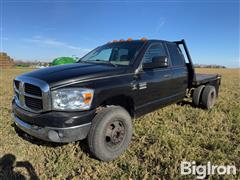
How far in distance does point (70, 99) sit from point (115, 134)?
927 mm

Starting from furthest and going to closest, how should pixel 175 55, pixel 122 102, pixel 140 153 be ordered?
pixel 175 55
pixel 122 102
pixel 140 153

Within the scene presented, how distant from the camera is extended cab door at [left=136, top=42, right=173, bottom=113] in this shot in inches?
126

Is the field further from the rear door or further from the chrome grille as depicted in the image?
the chrome grille

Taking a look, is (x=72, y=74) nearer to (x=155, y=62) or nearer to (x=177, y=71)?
(x=155, y=62)

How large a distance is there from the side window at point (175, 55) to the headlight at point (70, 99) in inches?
104

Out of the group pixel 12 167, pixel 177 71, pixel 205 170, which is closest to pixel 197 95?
pixel 177 71

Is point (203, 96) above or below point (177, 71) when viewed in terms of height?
below

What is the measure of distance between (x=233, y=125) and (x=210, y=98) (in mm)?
1382

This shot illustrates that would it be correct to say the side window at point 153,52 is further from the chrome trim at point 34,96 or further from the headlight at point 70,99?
the chrome trim at point 34,96

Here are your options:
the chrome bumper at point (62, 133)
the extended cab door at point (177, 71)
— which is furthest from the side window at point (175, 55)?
the chrome bumper at point (62, 133)

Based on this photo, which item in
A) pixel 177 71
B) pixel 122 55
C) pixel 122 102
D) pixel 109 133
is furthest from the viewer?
pixel 177 71

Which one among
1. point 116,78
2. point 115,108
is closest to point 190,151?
point 115,108

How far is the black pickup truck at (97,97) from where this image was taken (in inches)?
90.7

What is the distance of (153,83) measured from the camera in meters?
3.41
